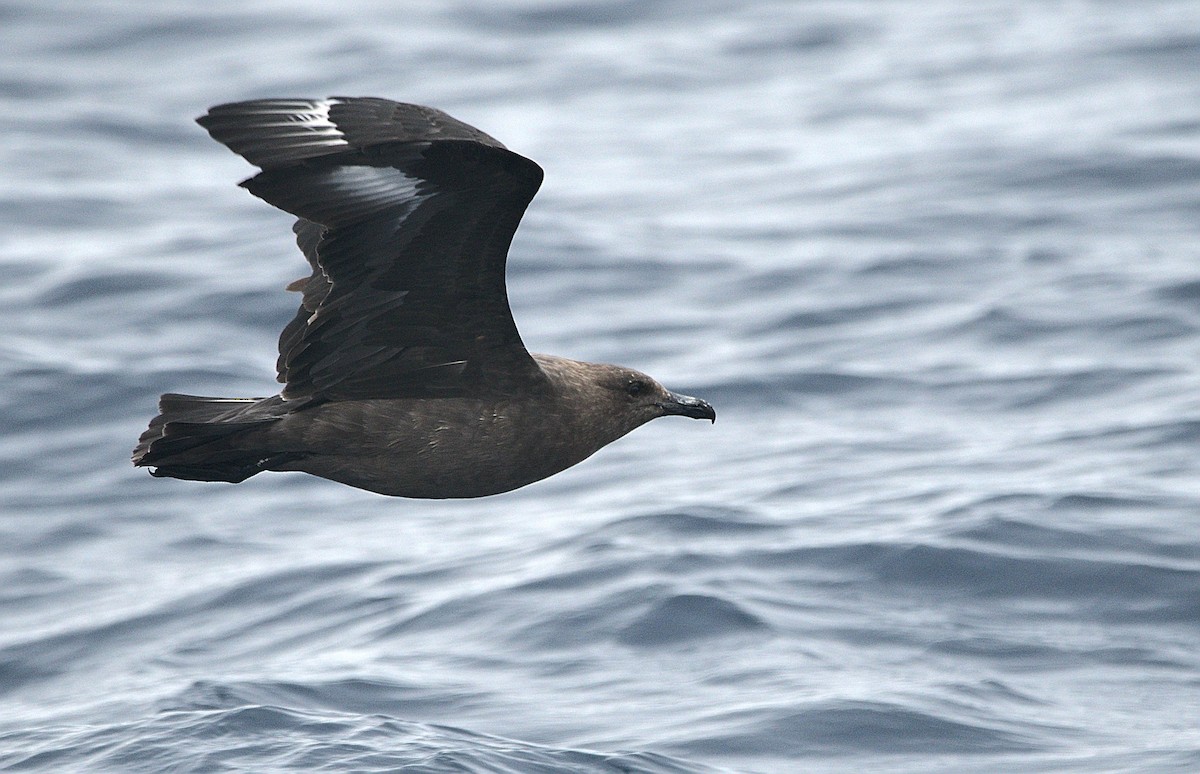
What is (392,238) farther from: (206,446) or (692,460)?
(692,460)

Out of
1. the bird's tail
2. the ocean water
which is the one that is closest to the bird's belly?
the bird's tail

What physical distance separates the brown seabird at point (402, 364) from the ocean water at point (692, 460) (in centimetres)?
156

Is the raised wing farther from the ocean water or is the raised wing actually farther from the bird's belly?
the ocean water

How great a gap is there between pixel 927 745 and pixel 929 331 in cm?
494

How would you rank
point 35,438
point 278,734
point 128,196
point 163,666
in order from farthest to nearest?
point 128,196, point 35,438, point 163,666, point 278,734

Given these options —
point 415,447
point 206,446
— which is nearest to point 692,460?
point 415,447

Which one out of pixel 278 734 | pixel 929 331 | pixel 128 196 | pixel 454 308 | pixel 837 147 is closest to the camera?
pixel 454 308

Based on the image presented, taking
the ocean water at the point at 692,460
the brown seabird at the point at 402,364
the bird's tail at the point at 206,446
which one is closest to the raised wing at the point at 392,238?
the brown seabird at the point at 402,364

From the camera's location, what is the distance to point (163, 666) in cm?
894

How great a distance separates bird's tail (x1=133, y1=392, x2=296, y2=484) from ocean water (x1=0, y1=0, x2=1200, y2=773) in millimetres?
1597

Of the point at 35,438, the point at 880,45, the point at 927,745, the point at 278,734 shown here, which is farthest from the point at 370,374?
the point at 880,45

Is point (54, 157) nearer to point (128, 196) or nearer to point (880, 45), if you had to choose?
point (128, 196)

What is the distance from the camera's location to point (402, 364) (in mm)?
6496

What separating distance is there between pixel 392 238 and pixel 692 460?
5113 millimetres
